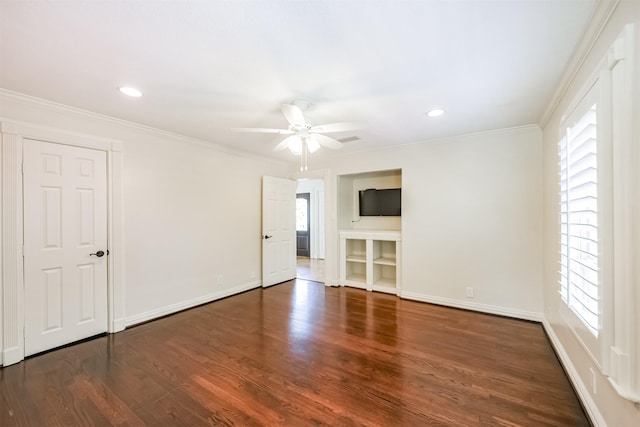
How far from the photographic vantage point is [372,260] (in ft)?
15.1

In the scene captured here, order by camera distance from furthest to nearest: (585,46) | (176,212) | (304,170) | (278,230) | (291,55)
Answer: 1. (278,230)
2. (176,212)
3. (304,170)
4. (291,55)
5. (585,46)

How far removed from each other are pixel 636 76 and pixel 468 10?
809mm

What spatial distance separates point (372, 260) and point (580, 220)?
3.02 m

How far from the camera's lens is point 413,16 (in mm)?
1459

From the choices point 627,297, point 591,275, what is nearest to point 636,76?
point 627,297

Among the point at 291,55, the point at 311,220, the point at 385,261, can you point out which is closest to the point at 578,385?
the point at 385,261

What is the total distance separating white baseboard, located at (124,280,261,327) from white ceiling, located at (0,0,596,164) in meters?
2.35

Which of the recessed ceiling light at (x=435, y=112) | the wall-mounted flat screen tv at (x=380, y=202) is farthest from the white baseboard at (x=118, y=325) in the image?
the recessed ceiling light at (x=435, y=112)

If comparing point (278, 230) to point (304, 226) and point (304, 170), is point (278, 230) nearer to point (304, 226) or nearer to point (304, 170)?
point (304, 170)

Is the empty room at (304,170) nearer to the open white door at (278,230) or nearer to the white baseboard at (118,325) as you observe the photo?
the white baseboard at (118,325)

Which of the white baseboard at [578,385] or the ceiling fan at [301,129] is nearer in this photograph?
the white baseboard at [578,385]

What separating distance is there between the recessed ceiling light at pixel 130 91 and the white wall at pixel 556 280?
3.20 m

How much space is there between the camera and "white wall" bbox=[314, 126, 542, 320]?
329 centimetres

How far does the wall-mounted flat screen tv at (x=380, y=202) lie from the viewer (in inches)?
182
